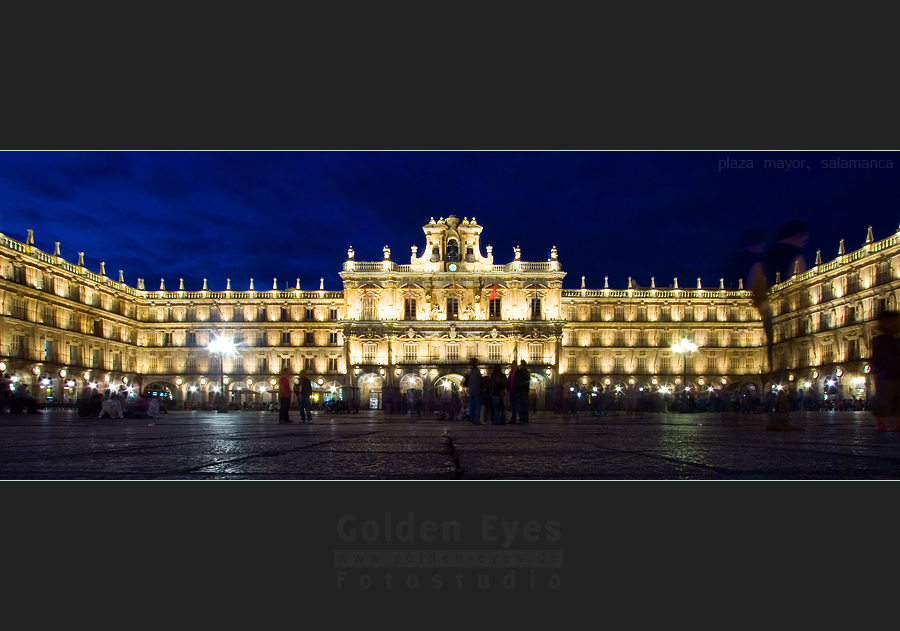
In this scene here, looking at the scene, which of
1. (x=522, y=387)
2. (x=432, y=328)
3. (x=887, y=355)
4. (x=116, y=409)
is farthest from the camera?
(x=432, y=328)

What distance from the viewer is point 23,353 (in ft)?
126

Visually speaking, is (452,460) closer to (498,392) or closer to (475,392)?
(498,392)

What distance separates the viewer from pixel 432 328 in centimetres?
4756

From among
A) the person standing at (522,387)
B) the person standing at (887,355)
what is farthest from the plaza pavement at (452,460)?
the person standing at (522,387)

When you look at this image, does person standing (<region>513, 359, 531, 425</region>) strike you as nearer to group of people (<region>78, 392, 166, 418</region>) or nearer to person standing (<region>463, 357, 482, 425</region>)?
person standing (<region>463, 357, 482, 425</region>)

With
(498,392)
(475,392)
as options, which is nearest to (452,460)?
(498,392)

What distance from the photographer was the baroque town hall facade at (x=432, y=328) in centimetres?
3891

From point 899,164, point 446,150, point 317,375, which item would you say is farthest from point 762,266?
point 317,375

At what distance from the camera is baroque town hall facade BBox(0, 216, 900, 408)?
3891 cm

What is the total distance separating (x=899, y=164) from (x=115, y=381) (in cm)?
5026

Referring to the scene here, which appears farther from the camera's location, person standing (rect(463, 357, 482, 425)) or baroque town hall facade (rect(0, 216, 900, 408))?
baroque town hall facade (rect(0, 216, 900, 408))

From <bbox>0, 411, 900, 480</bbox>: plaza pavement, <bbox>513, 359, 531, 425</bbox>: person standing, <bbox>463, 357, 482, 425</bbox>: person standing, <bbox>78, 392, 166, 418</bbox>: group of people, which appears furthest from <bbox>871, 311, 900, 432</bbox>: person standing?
<bbox>78, 392, 166, 418</bbox>: group of people

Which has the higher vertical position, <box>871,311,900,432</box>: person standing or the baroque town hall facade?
the baroque town hall facade

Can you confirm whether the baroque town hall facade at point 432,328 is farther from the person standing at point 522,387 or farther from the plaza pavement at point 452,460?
the plaza pavement at point 452,460
